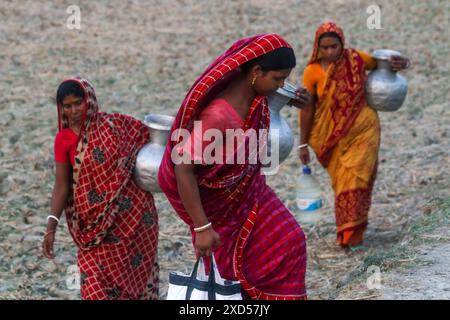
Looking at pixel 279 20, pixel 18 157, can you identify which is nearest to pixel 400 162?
pixel 18 157

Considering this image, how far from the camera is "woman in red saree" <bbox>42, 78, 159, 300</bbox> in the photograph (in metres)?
5.18

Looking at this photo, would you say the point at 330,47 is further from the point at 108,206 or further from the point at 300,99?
the point at 108,206

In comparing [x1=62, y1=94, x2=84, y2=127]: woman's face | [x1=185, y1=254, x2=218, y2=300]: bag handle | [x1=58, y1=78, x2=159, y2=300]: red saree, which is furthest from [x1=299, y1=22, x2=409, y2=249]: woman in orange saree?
[x1=185, y1=254, x2=218, y2=300]: bag handle

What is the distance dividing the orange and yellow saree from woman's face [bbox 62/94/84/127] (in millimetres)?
2191

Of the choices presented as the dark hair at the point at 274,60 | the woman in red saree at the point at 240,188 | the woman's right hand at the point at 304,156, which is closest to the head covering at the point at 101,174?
the woman in red saree at the point at 240,188

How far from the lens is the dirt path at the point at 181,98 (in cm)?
661

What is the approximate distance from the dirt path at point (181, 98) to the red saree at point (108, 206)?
0.97m

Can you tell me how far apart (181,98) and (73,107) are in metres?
6.72

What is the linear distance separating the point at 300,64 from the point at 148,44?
2.66 m

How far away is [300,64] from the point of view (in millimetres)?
13727

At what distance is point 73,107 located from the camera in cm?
514

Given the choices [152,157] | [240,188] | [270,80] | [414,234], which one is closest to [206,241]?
[240,188]

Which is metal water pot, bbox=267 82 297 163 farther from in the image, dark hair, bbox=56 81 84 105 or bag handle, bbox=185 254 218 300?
dark hair, bbox=56 81 84 105
